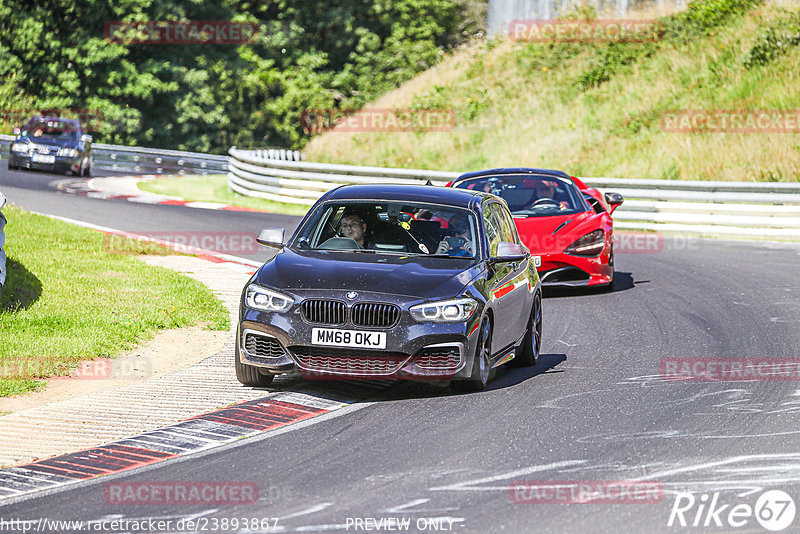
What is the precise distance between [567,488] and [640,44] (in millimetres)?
33609

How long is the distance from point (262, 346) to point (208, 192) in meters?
23.5

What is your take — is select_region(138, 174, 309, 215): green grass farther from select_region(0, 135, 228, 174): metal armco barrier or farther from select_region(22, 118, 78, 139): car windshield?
select_region(22, 118, 78, 139): car windshield

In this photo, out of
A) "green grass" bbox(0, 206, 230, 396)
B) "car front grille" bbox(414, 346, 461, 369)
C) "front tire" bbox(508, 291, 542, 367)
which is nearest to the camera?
"car front grille" bbox(414, 346, 461, 369)

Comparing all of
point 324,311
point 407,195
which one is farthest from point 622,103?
point 324,311

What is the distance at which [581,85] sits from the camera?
124 ft

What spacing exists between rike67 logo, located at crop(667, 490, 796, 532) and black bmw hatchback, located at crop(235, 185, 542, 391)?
2818 millimetres

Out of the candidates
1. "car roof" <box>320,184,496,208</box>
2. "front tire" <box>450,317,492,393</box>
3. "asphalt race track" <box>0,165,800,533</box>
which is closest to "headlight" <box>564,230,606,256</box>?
"asphalt race track" <box>0,165,800,533</box>

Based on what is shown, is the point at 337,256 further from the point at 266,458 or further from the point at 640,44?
the point at 640,44

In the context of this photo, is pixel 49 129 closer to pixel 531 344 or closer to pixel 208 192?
pixel 208 192

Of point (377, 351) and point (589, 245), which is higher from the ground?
point (377, 351)

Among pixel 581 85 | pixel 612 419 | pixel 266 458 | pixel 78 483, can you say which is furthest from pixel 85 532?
pixel 581 85

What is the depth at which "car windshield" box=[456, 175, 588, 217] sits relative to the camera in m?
16.0

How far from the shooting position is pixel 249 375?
9523 mm

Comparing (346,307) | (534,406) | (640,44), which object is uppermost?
(640,44)
